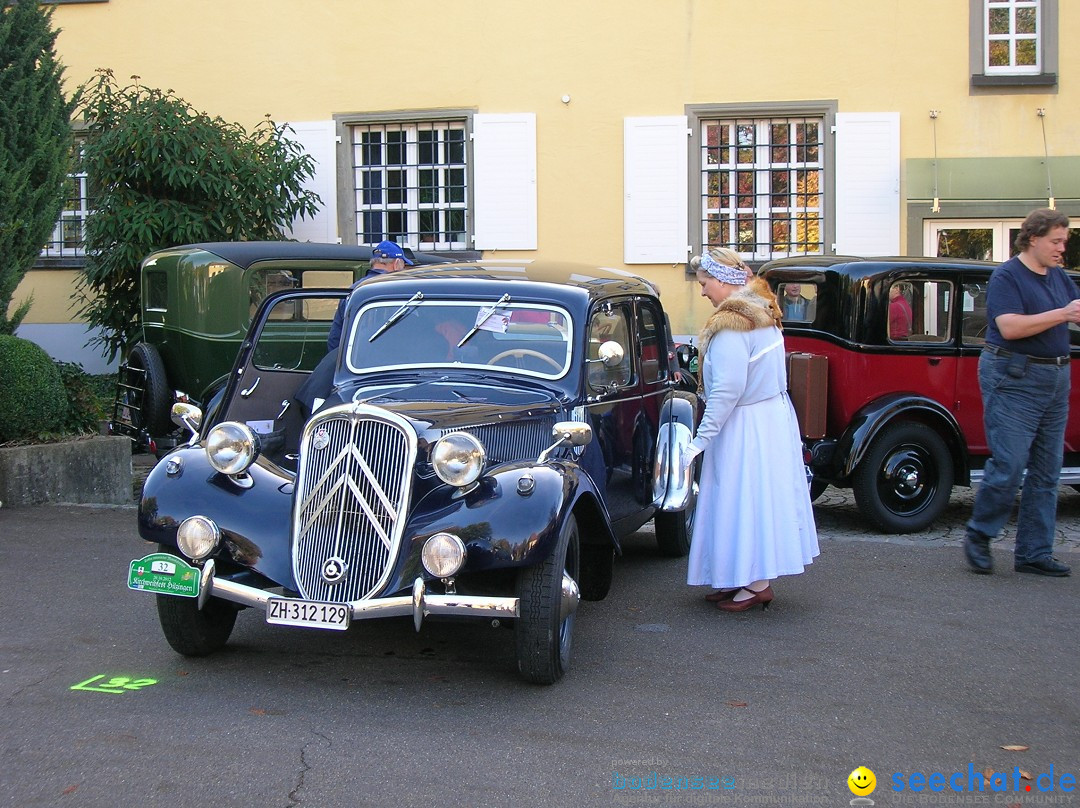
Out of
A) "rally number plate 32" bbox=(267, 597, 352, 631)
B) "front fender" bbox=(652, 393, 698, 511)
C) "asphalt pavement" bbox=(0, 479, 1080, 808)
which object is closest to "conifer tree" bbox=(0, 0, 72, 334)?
"asphalt pavement" bbox=(0, 479, 1080, 808)

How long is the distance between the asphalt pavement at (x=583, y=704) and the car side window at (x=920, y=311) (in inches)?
81.5

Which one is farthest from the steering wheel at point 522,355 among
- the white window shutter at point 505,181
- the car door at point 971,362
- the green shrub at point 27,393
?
Result: the white window shutter at point 505,181

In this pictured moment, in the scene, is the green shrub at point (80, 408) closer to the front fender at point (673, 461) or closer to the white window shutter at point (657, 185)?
Result: the front fender at point (673, 461)

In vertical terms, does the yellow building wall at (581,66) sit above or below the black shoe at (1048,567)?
above

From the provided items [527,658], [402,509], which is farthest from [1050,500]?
[402,509]

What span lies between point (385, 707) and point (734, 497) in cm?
203

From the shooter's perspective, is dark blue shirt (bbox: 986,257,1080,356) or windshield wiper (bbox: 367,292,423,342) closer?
windshield wiper (bbox: 367,292,423,342)

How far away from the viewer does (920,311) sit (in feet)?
26.0

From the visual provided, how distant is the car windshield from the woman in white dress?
0.75 metres

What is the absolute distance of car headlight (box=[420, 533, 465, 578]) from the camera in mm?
4199

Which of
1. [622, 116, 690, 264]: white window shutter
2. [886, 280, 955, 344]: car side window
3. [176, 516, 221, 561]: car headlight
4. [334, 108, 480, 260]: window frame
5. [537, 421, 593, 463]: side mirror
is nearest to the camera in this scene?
[176, 516, 221, 561]: car headlight

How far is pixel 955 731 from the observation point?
406cm

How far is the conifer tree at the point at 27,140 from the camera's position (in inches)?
336

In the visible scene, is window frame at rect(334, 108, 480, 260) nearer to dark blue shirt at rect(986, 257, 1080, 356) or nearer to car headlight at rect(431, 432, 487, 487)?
dark blue shirt at rect(986, 257, 1080, 356)
